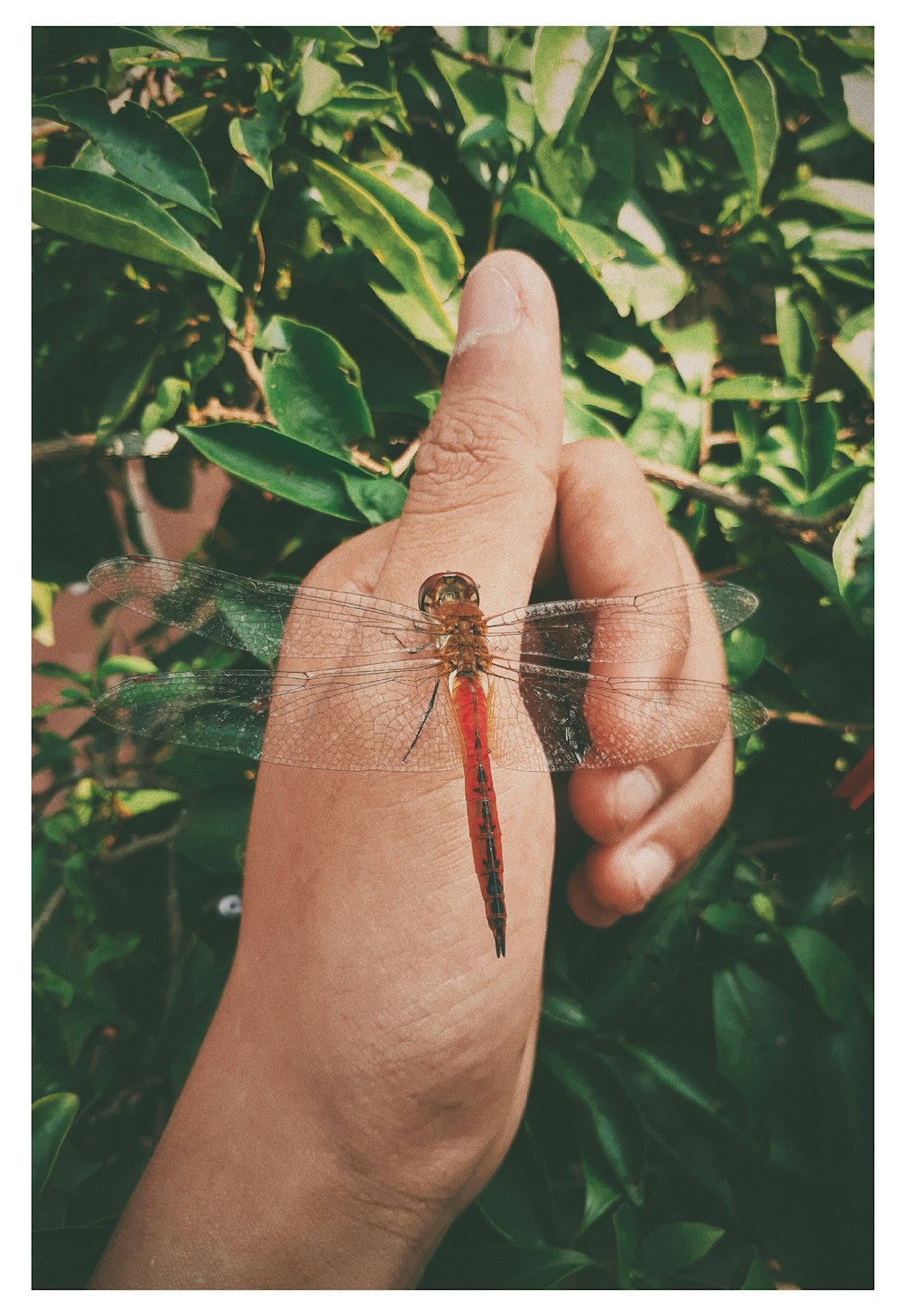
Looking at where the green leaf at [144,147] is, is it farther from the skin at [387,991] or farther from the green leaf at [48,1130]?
the green leaf at [48,1130]

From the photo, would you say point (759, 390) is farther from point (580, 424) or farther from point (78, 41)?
point (78, 41)

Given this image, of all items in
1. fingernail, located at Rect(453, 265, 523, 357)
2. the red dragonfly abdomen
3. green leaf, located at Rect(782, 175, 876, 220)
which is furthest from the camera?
green leaf, located at Rect(782, 175, 876, 220)

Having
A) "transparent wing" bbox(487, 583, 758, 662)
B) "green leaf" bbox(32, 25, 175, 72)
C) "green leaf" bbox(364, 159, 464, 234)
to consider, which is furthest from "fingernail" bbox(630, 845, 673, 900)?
"green leaf" bbox(32, 25, 175, 72)

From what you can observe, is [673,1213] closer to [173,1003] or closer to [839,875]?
[839,875]

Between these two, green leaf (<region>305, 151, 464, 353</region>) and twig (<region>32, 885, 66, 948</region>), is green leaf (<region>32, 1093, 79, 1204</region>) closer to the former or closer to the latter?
twig (<region>32, 885, 66, 948</region>)

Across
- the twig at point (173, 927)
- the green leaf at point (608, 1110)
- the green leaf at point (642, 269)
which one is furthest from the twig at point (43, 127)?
the green leaf at point (608, 1110)

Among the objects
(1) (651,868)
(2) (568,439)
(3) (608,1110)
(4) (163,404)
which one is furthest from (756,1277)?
(4) (163,404)
